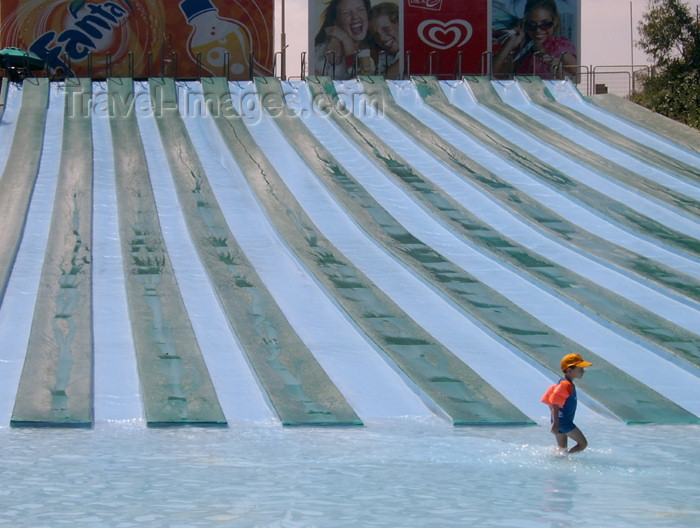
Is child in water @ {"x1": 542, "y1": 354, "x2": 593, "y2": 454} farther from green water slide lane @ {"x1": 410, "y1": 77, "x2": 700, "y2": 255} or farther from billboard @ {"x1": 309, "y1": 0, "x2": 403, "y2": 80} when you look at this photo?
billboard @ {"x1": 309, "y1": 0, "x2": 403, "y2": 80}

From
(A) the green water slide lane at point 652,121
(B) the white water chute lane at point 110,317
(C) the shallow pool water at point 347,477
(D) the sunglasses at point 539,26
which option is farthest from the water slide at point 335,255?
(D) the sunglasses at point 539,26

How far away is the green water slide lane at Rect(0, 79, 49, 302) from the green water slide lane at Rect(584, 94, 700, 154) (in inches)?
340

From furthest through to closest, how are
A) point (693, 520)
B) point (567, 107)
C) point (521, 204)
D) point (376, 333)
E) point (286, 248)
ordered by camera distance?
point (567, 107) < point (521, 204) < point (286, 248) < point (376, 333) < point (693, 520)

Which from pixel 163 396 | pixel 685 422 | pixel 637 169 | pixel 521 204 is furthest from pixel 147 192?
pixel 685 422

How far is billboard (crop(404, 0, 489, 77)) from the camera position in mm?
22281

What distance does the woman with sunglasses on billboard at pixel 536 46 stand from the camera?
22.4 meters

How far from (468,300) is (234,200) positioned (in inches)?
152

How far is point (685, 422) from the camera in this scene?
733 cm

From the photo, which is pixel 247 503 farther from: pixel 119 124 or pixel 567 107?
pixel 567 107

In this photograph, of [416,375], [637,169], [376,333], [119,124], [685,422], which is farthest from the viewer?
[119,124]

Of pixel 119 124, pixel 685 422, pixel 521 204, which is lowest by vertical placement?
pixel 685 422

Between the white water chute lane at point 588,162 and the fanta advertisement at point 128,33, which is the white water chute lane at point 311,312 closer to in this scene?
the white water chute lane at point 588,162

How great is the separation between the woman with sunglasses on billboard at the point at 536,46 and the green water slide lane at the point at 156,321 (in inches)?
442

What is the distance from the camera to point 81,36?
21.6 m
